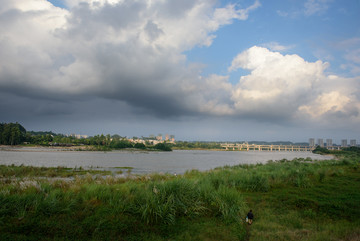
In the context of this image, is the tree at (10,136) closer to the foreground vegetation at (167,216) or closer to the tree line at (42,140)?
the tree line at (42,140)

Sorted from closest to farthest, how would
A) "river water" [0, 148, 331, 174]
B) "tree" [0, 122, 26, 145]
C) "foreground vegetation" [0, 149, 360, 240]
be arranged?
"foreground vegetation" [0, 149, 360, 240], "river water" [0, 148, 331, 174], "tree" [0, 122, 26, 145]

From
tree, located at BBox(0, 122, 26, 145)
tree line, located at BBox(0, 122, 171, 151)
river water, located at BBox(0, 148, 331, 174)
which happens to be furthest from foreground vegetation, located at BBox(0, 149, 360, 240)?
tree, located at BBox(0, 122, 26, 145)

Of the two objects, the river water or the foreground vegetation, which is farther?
the river water

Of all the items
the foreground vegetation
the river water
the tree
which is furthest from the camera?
the tree

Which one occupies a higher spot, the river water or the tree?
the tree

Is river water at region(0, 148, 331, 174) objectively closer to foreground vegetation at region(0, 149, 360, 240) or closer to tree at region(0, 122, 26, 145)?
foreground vegetation at region(0, 149, 360, 240)

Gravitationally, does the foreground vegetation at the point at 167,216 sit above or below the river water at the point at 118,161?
above

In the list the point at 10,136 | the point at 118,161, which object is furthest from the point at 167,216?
the point at 10,136

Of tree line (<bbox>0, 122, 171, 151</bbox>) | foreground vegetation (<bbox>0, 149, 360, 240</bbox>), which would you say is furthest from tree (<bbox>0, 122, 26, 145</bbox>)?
foreground vegetation (<bbox>0, 149, 360, 240</bbox>)

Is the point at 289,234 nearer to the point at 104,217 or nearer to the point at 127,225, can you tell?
the point at 127,225

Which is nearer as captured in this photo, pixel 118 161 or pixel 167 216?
pixel 167 216

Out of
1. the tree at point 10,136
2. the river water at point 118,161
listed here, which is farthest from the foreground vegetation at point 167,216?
the tree at point 10,136

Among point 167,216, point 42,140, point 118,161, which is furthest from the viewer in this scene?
point 42,140

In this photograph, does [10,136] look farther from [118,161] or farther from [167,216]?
[167,216]
